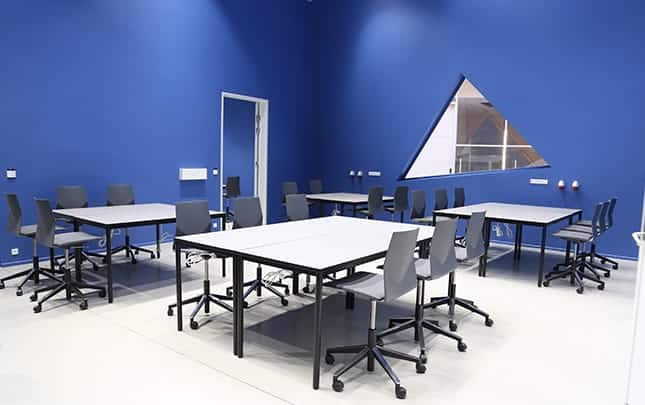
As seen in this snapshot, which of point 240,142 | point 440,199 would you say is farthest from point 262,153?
point 440,199

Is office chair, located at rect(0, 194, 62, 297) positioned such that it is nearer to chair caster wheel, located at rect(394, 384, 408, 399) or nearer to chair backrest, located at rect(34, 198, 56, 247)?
chair backrest, located at rect(34, 198, 56, 247)

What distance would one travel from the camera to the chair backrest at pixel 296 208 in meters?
5.63

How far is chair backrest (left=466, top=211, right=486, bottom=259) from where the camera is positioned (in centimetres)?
429

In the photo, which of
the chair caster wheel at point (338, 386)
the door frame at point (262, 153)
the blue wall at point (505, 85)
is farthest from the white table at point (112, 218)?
the blue wall at point (505, 85)

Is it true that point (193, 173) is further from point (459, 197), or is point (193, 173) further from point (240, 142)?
point (459, 197)

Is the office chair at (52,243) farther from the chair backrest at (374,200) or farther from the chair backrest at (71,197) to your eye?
the chair backrest at (374,200)

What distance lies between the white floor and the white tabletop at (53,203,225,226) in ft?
2.50

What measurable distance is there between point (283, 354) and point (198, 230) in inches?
68.7

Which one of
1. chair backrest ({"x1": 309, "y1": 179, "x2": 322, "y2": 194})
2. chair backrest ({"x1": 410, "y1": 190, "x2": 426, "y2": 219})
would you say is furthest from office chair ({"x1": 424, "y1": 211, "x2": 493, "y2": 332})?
chair backrest ({"x1": 309, "y1": 179, "x2": 322, "y2": 194})

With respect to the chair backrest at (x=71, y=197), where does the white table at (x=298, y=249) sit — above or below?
below

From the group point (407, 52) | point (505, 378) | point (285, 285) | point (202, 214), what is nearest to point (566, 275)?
point (505, 378)

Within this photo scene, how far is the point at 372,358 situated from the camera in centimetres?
328

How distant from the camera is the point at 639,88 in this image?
22.6ft

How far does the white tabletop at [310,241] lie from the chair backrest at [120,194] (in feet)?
9.59
